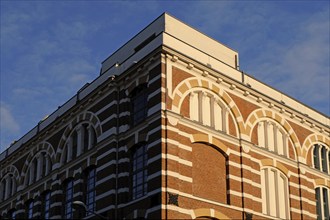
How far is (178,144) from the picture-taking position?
35875 mm

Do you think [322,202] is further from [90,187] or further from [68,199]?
[68,199]

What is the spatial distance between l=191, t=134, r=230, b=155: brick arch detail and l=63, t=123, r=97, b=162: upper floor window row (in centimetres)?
845

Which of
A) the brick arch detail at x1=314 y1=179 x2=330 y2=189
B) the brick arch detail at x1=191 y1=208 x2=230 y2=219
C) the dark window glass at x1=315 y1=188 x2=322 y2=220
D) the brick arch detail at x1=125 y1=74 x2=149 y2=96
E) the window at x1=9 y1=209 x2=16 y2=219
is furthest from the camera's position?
the window at x1=9 y1=209 x2=16 y2=219

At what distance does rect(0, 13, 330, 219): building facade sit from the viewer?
36.0 m

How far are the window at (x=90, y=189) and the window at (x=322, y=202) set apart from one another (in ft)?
55.2

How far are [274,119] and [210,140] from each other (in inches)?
301

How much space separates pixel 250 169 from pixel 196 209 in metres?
6.24

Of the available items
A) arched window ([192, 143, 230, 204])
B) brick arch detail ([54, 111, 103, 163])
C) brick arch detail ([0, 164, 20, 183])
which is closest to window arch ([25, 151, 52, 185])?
brick arch detail ([54, 111, 103, 163])

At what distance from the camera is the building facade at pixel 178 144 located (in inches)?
1419

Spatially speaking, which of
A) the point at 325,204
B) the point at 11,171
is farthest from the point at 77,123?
the point at 325,204

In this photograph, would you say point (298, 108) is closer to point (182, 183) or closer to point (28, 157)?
point (182, 183)

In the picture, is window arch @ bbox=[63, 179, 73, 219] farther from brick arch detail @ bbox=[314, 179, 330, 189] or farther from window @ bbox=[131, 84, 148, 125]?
brick arch detail @ bbox=[314, 179, 330, 189]

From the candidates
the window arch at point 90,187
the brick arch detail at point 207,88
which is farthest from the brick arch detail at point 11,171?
the brick arch detail at point 207,88

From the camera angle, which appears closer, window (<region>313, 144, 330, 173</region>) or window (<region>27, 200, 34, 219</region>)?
window (<region>313, 144, 330, 173</region>)
